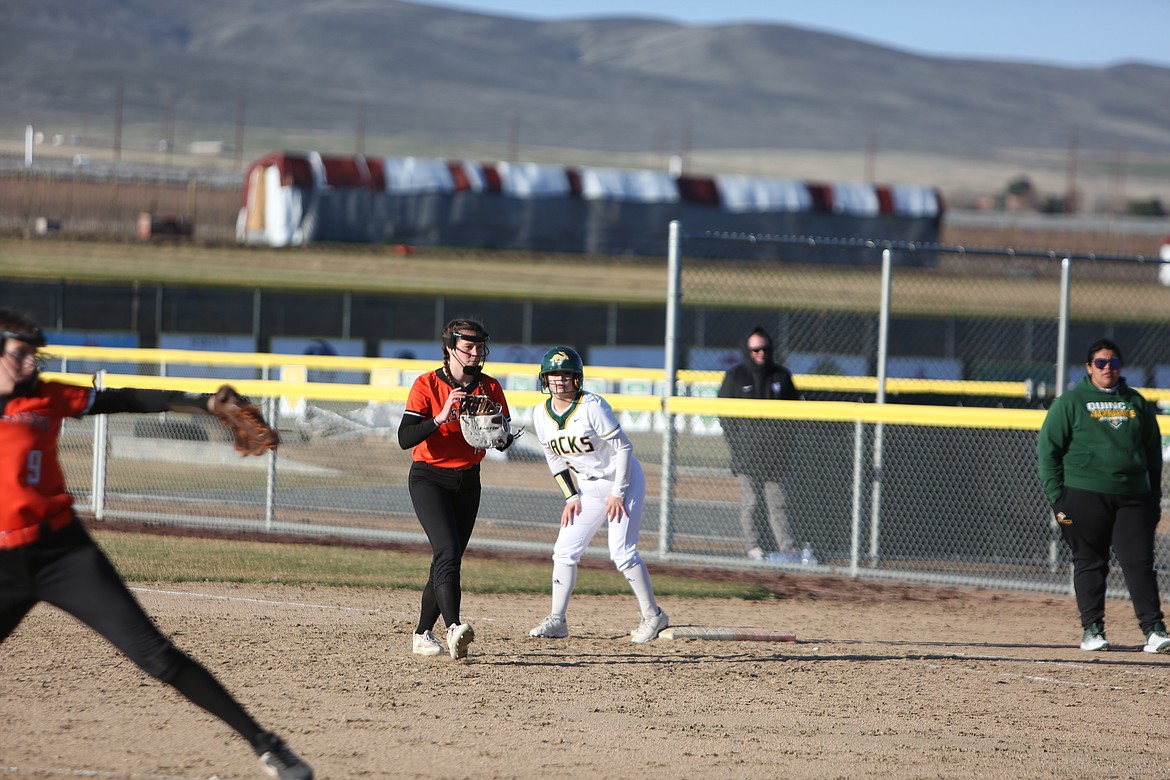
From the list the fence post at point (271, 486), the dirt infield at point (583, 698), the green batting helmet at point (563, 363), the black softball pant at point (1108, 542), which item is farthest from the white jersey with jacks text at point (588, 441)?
the fence post at point (271, 486)

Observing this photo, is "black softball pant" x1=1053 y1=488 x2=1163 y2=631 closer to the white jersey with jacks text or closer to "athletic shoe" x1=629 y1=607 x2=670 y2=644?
"athletic shoe" x1=629 y1=607 x2=670 y2=644

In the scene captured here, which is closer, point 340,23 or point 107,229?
point 107,229

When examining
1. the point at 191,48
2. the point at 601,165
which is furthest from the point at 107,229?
the point at 191,48

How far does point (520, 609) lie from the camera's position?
32.6 ft

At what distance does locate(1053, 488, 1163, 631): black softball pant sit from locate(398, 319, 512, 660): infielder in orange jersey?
12.3 feet

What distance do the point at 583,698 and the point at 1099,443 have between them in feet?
12.3

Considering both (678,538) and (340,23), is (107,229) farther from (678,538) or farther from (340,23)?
(340,23)

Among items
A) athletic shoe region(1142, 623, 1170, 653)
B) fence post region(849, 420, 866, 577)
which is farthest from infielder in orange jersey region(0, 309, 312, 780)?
fence post region(849, 420, 866, 577)

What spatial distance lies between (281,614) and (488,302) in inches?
738

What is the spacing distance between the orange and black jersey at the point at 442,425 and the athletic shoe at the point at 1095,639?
13.5 ft

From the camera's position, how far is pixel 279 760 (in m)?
5.34

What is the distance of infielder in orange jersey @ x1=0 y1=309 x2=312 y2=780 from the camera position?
203 inches

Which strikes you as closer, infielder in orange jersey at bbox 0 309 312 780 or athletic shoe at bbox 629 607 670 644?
infielder in orange jersey at bbox 0 309 312 780

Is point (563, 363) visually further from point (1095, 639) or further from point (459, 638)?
point (1095, 639)
